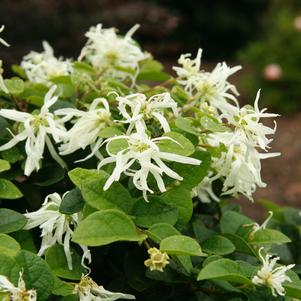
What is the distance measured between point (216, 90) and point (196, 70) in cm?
7

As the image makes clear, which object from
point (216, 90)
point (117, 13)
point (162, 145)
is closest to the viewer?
point (162, 145)

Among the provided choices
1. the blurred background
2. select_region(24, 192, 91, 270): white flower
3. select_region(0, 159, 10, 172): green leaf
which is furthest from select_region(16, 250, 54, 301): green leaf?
the blurred background

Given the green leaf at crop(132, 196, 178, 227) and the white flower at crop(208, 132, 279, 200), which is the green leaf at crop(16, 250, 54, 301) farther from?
the white flower at crop(208, 132, 279, 200)

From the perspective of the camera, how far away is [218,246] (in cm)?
108

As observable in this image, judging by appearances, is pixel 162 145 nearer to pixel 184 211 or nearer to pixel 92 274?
pixel 184 211

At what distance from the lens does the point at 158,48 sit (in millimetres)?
8953

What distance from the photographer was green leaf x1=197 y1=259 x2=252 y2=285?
0.90m

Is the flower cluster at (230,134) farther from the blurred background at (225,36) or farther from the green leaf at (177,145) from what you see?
the blurred background at (225,36)

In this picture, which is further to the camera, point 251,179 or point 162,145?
point 251,179

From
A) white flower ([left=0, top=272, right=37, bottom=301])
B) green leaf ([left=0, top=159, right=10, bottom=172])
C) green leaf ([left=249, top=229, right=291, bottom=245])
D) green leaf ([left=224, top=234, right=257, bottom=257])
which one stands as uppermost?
green leaf ([left=0, top=159, right=10, bottom=172])

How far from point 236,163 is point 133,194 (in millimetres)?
165

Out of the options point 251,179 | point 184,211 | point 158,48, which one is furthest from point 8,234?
point 158,48

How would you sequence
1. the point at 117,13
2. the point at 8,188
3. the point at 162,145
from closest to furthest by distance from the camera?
the point at 162,145 < the point at 8,188 < the point at 117,13

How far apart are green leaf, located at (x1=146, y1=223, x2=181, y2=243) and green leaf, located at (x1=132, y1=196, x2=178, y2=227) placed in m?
0.03
